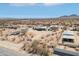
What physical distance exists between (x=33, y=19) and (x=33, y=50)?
46 centimetres

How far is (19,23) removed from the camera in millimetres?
3518

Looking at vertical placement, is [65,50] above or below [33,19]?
below

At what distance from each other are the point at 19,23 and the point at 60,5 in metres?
0.67

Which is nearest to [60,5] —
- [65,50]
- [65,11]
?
[65,11]

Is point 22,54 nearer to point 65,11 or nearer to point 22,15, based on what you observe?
point 22,15

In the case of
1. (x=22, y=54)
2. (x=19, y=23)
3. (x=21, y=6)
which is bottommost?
(x=22, y=54)

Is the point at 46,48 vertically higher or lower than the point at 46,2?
lower

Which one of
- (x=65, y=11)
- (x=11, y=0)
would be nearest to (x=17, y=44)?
(x=11, y=0)

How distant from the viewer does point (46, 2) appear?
3.40 meters

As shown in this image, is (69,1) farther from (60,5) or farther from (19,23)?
(19,23)

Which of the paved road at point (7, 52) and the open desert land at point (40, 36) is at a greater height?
the open desert land at point (40, 36)

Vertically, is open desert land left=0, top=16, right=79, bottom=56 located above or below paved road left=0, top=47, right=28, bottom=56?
above

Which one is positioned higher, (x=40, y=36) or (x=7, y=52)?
(x=40, y=36)

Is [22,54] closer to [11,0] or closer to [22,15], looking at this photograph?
[22,15]
